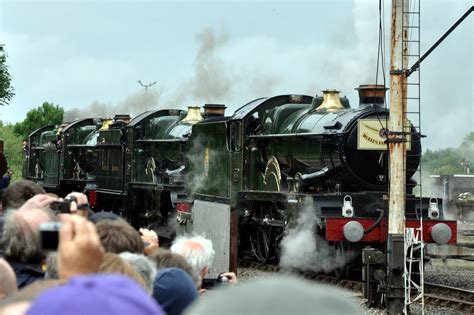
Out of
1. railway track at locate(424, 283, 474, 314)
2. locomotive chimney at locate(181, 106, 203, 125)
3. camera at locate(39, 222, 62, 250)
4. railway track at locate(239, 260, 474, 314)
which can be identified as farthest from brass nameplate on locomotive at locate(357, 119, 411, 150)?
camera at locate(39, 222, 62, 250)

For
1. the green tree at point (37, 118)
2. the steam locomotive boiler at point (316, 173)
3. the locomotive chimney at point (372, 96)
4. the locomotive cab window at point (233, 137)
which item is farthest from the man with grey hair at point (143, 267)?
the green tree at point (37, 118)

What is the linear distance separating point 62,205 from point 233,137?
45.5 ft

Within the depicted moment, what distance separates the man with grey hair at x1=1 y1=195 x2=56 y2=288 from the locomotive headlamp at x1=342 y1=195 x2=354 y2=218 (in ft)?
35.5

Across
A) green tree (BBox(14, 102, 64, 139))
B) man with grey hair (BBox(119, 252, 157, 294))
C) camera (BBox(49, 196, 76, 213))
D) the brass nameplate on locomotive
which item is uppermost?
green tree (BBox(14, 102, 64, 139))

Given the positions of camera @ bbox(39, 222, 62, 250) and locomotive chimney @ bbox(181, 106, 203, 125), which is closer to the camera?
camera @ bbox(39, 222, 62, 250)

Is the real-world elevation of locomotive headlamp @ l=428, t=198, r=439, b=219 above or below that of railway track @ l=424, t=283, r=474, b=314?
above

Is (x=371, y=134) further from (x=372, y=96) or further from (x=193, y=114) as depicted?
(x=193, y=114)

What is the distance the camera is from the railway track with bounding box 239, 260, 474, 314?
13.2 meters

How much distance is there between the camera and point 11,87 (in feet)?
128

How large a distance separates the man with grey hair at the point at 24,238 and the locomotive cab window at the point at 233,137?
14023 millimetres

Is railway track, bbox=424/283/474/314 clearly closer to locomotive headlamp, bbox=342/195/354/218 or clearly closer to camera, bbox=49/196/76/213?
locomotive headlamp, bbox=342/195/354/218

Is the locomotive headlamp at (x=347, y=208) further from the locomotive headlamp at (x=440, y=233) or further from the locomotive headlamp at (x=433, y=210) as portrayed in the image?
the locomotive headlamp at (x=433, y=210)

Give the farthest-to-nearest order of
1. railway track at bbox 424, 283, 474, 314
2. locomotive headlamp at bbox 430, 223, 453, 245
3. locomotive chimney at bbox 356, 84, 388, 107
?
locomotive chimney at bbox 356, 84, 388, 107 < locomotive headlamp at bbox 430, 223, 453, 245 < railway track at bbox 424, 283, 474, 314

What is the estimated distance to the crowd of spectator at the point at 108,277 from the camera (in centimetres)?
213
